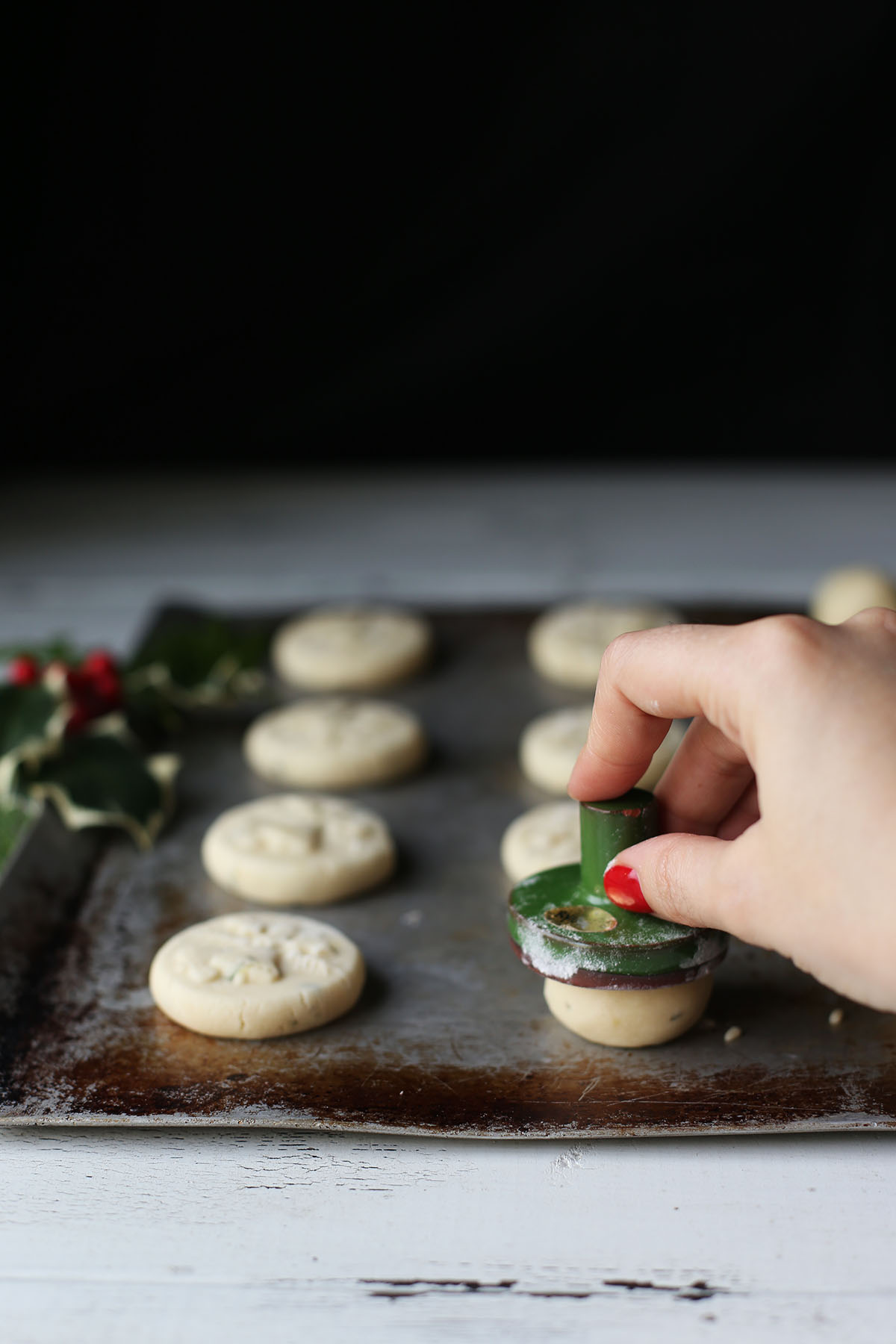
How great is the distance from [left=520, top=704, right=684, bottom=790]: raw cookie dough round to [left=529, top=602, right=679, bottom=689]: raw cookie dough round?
0.69ft

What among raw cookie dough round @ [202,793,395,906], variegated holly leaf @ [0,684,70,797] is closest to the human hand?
raw cookie dough round @ [202,793,395,906]

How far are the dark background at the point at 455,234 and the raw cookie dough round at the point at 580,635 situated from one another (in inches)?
68.0

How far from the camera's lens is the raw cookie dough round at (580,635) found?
8.32 ft

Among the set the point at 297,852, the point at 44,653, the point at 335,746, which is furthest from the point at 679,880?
the point at 44,653

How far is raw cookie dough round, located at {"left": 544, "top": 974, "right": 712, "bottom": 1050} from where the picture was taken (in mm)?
1472

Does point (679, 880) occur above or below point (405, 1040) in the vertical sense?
above

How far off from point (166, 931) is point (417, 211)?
9.32ft

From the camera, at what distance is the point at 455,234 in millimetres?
4090

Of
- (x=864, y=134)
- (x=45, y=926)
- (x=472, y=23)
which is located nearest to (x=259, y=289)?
(x=472, y=23)

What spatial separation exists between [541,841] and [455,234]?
2.69 m

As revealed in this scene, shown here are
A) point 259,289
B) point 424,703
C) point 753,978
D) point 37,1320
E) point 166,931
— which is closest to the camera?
point 37,1320

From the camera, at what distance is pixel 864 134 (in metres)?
4.00

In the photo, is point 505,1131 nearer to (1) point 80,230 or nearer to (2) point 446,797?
(2) point 446,797

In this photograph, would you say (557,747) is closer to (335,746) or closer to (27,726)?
(335,746)
